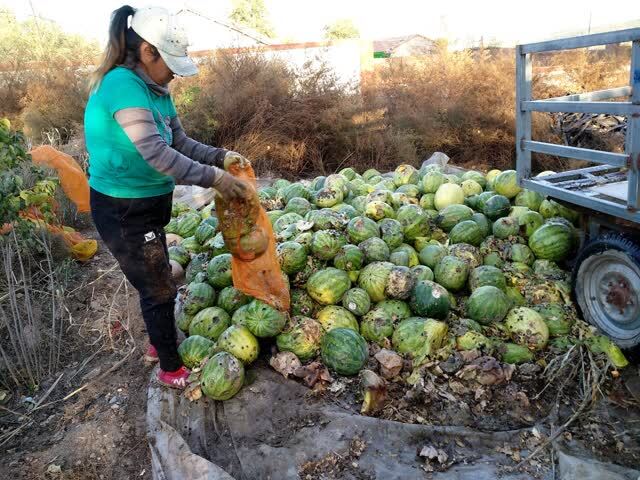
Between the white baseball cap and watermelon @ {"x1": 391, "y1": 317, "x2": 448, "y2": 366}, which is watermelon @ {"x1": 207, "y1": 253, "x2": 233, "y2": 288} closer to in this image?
watermelon @ {"x1": 391, "y1": 317, "x2": 448, "y2": 366}

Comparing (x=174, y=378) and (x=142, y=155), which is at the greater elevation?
(x=142, y=155)

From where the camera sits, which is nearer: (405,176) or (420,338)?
(420,338)

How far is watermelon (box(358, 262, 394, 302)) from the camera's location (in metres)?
4.19

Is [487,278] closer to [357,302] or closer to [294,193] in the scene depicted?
[357,302]

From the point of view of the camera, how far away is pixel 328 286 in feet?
13.7

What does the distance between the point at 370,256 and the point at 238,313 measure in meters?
1.25

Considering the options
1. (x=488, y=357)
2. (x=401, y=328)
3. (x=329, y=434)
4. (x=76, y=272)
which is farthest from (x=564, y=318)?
(x=76, y=272)

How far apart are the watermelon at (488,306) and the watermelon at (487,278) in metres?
0.17

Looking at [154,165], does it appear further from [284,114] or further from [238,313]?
[284,114]

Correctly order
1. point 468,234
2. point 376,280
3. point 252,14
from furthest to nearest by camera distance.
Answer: point 252,14 < point 468,234 < point 376,280

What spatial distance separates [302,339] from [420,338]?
88cm

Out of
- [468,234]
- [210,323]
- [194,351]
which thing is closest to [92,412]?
[194,351]

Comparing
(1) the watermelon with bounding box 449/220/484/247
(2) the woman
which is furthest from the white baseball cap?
(1) the watermelon with bounding box 449/220/484/247

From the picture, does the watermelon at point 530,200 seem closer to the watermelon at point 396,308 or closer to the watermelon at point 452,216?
the watermelon at point 452,216
